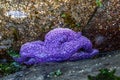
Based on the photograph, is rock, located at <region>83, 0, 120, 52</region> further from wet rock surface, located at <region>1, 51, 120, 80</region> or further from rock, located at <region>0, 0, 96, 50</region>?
wet rock surface, located at <region>1, 51, 120, 80</region>

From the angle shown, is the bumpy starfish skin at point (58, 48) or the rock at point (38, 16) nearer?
the bumpy starfish skin at point (58, 48)

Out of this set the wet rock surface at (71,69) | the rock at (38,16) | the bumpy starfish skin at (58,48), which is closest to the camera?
the wet rock surface at (71,69)

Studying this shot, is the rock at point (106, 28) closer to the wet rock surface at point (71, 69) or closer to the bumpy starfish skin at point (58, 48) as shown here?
the bumpy starfish skin at point (58, 48)

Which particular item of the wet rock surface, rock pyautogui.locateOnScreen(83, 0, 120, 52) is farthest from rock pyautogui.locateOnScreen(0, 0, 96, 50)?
the wet rock surface

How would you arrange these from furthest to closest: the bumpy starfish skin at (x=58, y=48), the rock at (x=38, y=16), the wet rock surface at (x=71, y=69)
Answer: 1. the rock at (x=38, y=16)
2. the bumpy starfish skin at (x=58, y=48)
3. the wet rock surface at (x=71, y=69)

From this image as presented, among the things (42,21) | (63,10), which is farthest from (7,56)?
(63,10)

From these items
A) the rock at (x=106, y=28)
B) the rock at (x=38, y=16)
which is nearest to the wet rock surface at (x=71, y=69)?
the rock at (x=106, y=28)

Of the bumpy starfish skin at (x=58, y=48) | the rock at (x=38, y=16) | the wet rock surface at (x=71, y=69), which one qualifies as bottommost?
the wet rock surface at (x=71, y=69)

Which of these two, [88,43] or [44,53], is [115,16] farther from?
[44,53]
